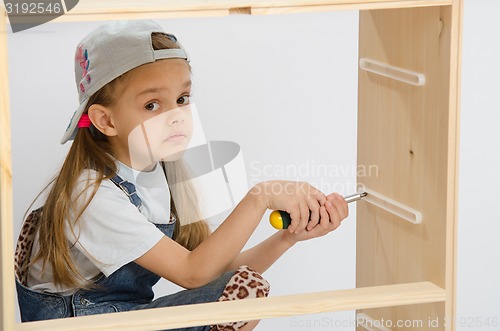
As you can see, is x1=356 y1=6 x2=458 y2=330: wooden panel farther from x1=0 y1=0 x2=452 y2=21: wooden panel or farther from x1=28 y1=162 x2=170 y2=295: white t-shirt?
x1=28 y1=162 x2=170 y2=295: white t-shirt

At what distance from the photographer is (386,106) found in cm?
188

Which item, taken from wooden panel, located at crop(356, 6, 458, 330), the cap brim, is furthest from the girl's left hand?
the cap brim

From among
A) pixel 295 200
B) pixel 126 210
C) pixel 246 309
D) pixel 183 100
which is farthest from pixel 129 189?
pixel 246 309

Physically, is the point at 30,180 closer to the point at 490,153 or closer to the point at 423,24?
the point at 423,24

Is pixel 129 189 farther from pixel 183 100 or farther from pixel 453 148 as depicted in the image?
pixel 453 148

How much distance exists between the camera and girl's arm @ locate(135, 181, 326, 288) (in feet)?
5.72

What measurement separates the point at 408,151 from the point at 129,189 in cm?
54

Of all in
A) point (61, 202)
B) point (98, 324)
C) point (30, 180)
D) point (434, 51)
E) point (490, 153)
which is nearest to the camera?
point (98, 324)

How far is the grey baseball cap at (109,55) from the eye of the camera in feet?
5.93

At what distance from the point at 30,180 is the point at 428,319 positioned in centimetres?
93

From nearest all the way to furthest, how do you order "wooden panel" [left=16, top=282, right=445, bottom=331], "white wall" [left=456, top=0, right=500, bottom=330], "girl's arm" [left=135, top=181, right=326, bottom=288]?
"wooden panel" [left=16, top=282, right=445, bottom=331] < "girl's arm" [left=135, top=181, right=326, bottom=288] < "white wall" [left=456, top=0, right=500, bottom=330]

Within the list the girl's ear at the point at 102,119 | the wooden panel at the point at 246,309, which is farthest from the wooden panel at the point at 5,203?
the girl's ear at the point at 102,119

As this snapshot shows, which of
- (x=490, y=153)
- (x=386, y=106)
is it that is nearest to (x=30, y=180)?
(x=386, y=106)

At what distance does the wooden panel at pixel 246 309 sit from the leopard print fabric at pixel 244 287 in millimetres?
207
